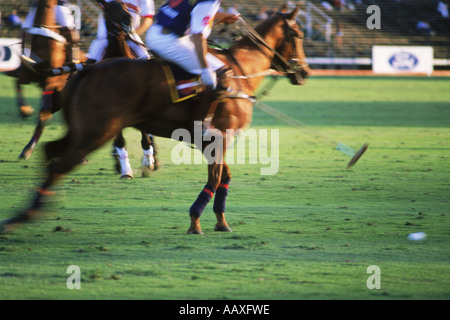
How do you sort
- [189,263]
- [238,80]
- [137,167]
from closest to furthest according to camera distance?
[189,263] < [238,80] < [137,167]

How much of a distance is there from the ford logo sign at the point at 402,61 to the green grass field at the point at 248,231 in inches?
870

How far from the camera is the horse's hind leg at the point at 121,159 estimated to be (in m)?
10.2

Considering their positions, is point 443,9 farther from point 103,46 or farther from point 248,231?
point 248,231

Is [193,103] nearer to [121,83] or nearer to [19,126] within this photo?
[121,83]

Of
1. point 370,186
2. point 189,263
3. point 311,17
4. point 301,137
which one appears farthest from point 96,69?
point 311,17

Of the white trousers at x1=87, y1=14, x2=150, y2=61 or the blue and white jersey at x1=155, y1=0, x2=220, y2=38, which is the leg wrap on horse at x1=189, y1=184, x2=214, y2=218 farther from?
the white trousers at x1=87, y1=14, x2=150, y2=61


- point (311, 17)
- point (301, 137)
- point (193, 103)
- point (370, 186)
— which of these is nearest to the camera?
point (193, 103)

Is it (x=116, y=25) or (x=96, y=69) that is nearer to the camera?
(x=96, y=69)

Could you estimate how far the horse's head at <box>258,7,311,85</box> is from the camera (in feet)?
26.7

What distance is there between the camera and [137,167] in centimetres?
1184

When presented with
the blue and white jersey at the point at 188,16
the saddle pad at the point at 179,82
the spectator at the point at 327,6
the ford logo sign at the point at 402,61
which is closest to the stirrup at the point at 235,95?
the saddle pad at the point at 179,82

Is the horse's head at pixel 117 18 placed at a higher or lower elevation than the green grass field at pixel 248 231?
higher

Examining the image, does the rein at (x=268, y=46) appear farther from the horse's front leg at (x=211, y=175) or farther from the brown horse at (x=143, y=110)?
the horse's front leg at (x=211, y=175)

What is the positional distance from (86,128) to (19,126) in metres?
11.1
